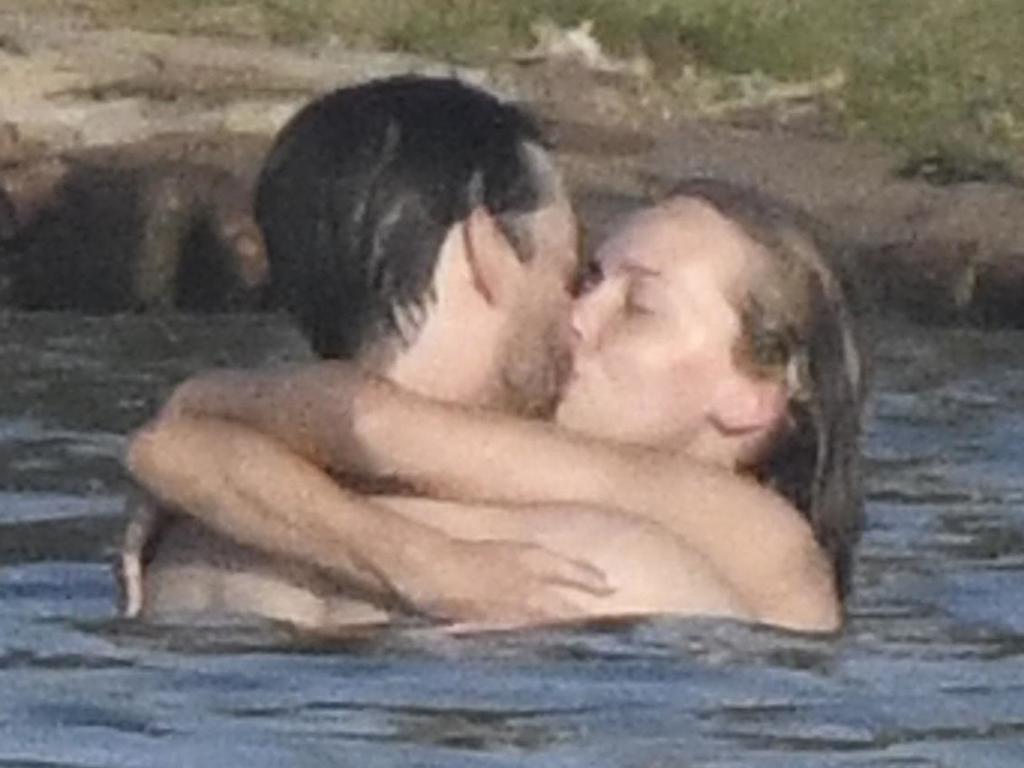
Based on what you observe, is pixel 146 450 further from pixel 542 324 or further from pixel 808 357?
pixel 808 357

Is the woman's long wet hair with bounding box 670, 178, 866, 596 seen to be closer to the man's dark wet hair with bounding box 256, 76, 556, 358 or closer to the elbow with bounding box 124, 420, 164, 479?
the man's dark wet hair with bounding box 256, 76, 556, 358

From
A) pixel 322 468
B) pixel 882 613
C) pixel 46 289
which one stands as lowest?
pixel 46 289

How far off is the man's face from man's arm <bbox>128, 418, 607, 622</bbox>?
285 millimetres

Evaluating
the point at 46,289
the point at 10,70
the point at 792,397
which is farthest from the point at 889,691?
the point at 10,70

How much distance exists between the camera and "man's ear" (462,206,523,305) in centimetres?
759

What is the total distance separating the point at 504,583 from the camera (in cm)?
755

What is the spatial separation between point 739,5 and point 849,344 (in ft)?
35.7

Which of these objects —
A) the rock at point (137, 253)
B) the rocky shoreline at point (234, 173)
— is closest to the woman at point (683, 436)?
the rocky shoreline at point (234, 173)

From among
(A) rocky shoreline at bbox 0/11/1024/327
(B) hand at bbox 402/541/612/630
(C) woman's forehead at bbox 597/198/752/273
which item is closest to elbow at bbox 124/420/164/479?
(B) hand at bbox 402/541/612/630

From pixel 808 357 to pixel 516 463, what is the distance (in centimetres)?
66

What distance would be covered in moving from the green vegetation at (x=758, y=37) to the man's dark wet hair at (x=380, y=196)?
9.38 meters

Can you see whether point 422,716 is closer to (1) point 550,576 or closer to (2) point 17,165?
(1) point 550,576

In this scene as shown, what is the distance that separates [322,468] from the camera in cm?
765

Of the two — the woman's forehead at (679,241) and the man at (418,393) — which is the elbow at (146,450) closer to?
the man at (418,393)
